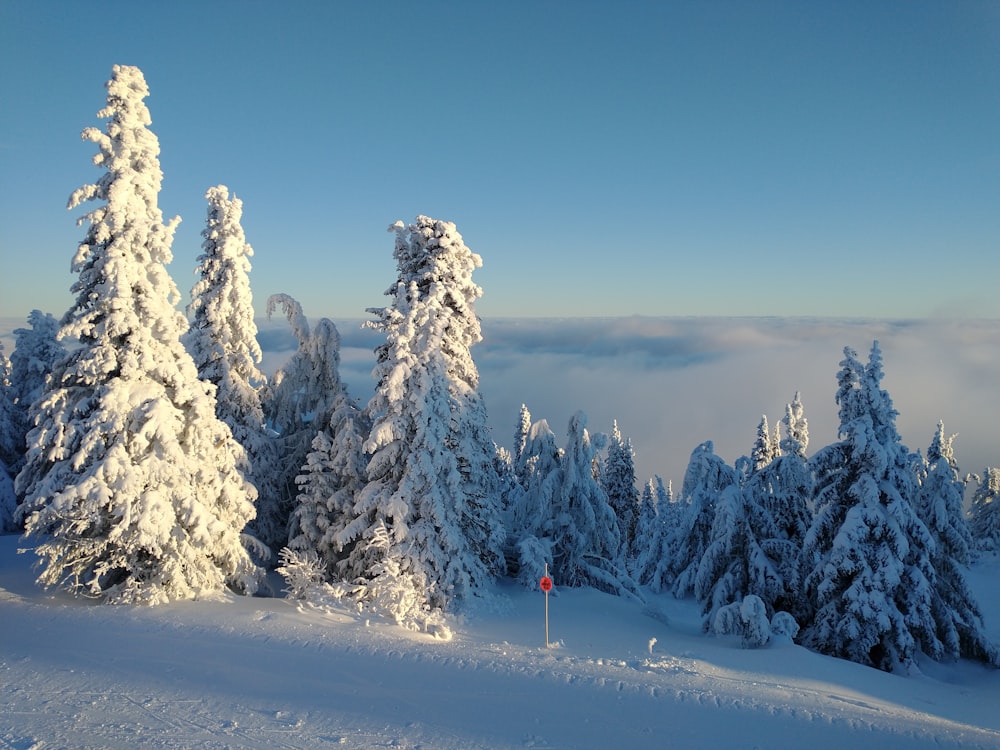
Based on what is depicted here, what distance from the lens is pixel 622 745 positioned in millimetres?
9398

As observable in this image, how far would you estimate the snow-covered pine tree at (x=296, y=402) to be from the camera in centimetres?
2355

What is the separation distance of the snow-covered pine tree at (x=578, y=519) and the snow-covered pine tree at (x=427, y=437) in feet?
14.8

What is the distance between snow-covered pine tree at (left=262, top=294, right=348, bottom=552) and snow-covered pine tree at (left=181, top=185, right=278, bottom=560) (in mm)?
1506

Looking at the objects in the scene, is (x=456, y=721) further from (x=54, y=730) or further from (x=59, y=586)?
(x=59, y=586)

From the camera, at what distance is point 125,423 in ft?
51.6

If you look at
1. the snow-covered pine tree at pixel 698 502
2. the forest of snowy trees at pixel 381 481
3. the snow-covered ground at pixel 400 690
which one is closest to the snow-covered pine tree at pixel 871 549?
the forest of snowy trees at pixel 381 481

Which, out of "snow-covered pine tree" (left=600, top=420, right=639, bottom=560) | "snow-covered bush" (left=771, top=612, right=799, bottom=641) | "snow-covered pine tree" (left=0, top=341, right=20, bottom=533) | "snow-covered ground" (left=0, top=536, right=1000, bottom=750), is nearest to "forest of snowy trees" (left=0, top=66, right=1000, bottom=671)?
"snow-covered bush" (left=771, top=612, right=799, bottom=641)

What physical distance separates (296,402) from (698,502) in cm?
1726

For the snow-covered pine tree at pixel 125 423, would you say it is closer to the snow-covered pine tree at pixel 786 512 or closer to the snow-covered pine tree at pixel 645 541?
the snow-covered pine tree at pixel 786 512

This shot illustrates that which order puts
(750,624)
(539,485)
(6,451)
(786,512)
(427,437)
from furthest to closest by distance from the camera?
(6,451)
(539,485)
(786,512)
(427,437)
(750,624)

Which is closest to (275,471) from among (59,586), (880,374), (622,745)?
(59,586)

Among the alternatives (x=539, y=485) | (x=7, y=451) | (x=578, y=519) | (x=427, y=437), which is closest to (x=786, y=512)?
(x=578, y=519)

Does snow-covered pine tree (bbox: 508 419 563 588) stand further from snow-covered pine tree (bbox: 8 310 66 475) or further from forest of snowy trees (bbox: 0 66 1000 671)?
snow-covered pine tree (bbox: 8 310 66 475)

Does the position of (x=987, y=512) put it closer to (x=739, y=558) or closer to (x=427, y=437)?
(x=739, y=558)
